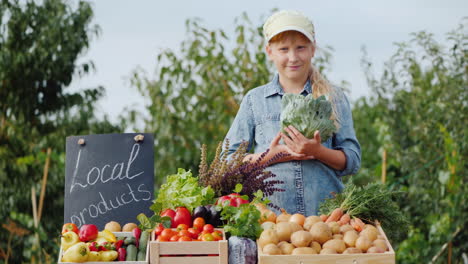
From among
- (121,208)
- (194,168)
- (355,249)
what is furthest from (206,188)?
(194,168)

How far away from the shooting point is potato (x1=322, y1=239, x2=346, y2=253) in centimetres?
271

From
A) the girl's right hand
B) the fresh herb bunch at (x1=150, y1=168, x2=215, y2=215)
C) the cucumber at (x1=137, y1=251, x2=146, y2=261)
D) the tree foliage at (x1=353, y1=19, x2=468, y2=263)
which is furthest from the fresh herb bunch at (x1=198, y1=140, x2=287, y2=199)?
the tree foliage at (x1=353, y1=19, x2=468, y2=263)

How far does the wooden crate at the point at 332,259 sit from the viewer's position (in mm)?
2645

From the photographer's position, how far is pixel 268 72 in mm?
6578

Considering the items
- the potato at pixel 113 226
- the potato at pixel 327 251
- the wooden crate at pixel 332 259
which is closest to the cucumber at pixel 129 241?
the potato at pixel 113 226

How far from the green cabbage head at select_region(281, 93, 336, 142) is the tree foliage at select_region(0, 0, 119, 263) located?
5.63 metres

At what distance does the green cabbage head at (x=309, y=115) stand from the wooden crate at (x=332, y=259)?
793 mm

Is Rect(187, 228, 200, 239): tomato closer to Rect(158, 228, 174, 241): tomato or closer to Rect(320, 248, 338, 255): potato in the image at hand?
Rect(158, 228, 174, 241): tomato

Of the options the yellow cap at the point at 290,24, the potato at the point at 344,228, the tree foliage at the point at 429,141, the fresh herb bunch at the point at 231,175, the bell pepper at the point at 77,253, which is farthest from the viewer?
the tree foliage at the point at 429,141

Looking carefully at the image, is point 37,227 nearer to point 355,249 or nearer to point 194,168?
point 194,168

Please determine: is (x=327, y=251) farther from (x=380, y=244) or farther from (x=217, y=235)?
(x=217, y=235)

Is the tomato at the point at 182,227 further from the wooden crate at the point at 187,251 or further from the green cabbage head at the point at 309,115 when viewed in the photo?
the green cabbage head at the point at 309,115

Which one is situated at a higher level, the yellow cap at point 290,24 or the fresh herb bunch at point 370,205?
the yellow cap at point 290,24

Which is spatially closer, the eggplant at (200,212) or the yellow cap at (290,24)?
the eggplant at (200,212)
